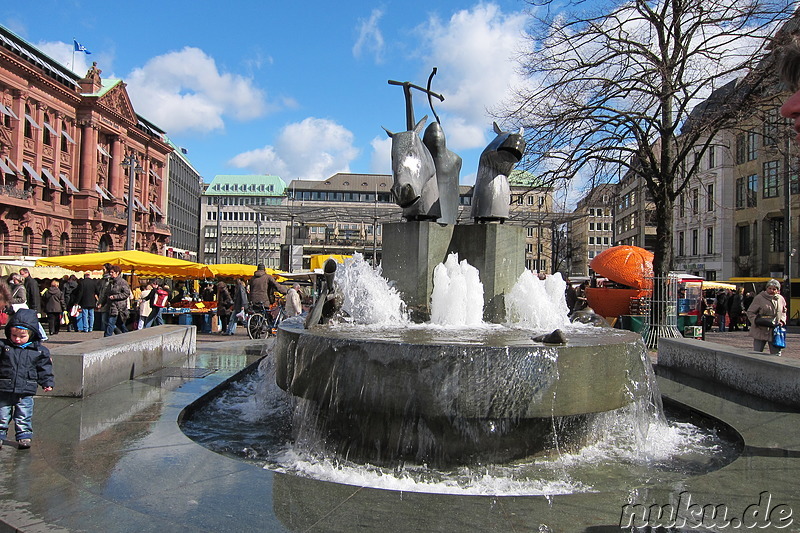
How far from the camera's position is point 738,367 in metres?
7.37

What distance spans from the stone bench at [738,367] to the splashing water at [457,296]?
3.16m

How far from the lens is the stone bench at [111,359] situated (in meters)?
6.34

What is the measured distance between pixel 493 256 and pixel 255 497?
4.70 metres

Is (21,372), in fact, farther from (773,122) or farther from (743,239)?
(743,239)

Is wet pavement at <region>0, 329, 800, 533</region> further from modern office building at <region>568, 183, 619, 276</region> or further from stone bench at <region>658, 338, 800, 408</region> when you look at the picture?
modern office building at <region>568, 183, 619, 276</region>

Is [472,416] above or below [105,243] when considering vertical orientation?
below

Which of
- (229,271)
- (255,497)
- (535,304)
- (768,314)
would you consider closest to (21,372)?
(255,497)

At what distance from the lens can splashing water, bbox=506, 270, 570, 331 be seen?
7.14 m

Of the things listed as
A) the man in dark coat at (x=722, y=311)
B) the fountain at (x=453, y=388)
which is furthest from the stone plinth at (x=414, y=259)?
the man in dark coat at (x=722, y=311)

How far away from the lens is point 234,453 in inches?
195

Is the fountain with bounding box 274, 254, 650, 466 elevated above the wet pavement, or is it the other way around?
the fountain with bounding box 274, 254, 650, 466

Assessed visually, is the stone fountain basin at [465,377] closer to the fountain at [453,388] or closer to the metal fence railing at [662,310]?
the fountain at [453,388]

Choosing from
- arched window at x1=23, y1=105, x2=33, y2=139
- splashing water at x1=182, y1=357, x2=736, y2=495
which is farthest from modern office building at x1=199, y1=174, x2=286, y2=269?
splashing water at x1=182, y1=357, x2=736, y2=495

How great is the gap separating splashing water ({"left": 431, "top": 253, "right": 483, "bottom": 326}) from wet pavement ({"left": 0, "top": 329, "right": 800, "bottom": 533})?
2952 mm
